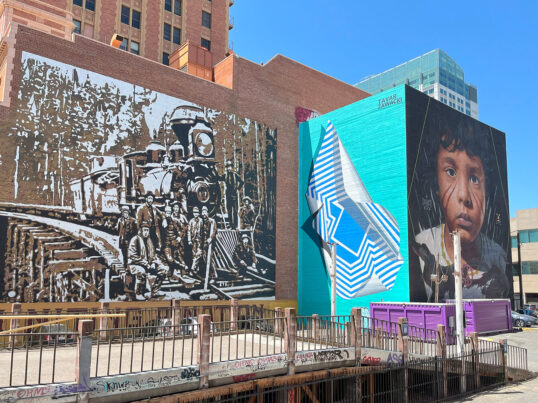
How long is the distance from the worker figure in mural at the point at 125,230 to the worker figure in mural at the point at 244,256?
7.78m

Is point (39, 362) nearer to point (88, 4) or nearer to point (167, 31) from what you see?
point (88, 4)

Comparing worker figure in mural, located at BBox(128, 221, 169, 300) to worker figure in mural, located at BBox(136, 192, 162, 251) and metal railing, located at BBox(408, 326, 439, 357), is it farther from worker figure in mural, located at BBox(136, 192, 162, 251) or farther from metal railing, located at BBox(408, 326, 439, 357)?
metal railing, located at BBox(408, 326, 439, 357)

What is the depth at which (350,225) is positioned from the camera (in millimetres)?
34344

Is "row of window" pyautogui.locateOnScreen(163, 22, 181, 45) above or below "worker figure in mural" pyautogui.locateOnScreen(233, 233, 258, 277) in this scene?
above

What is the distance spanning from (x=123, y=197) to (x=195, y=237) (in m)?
5.37

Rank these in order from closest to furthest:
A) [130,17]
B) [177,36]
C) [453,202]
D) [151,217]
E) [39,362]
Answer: [39,362], [151,217], [453,202], [130,17], [177,36]

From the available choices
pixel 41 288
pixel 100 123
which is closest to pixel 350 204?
pixel 100 123

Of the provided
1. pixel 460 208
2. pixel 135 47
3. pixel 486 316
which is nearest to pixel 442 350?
pixel 486 316

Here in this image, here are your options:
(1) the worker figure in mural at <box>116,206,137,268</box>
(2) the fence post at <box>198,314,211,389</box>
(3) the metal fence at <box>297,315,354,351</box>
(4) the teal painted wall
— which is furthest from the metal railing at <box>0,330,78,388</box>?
A: (4) the teal painted wall

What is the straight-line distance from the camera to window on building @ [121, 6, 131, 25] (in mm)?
44106

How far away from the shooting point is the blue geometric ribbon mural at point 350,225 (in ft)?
106

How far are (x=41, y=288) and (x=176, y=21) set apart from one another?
1260 inches

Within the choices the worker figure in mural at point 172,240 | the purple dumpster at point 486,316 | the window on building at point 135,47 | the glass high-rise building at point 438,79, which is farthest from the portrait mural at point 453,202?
the glass high-rise building at point 438,79

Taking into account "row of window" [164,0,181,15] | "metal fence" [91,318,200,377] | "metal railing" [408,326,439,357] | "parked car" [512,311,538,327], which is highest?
"row of window" [164,0,181,15]
